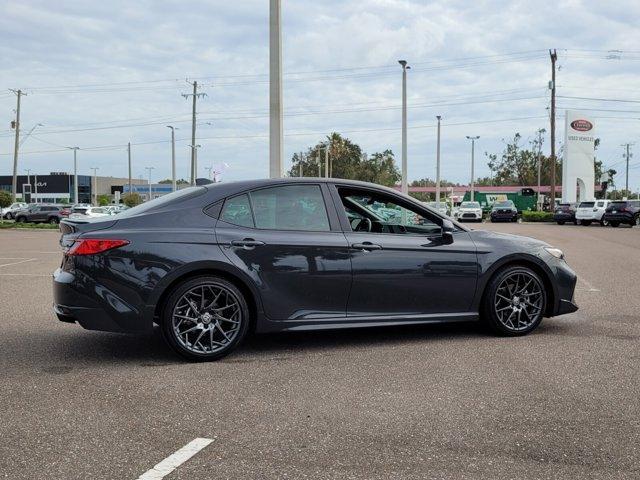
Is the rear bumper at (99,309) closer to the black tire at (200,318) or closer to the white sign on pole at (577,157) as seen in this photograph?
the black tire at (200,318)

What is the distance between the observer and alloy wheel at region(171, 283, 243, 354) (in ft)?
18.2

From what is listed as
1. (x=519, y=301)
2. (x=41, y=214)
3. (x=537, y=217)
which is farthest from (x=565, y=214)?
(x=519, y=301)

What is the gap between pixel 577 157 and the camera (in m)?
54.0

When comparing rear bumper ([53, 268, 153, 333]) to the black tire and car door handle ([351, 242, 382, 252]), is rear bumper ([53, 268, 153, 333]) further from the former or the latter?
car door handle ([351, 242, 382, 252])

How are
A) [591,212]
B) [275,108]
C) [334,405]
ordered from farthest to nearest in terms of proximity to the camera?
1. [591,212]
2. [275,108]
3. [334,405]

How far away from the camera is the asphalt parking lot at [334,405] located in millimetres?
3506

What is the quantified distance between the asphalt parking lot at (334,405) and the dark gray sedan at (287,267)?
0.33 m

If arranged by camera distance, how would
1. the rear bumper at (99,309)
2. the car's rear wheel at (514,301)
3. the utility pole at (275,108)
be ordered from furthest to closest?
the utility pole at (275,108)
the car's rear wheel at (514,301)
the rear bumper at (99,309)

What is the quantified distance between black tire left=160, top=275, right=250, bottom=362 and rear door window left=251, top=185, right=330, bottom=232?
63 centimetres

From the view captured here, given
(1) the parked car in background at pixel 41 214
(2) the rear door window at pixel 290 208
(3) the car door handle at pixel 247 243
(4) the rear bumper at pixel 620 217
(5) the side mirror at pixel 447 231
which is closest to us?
(3) the car door handle at pixel 247 243

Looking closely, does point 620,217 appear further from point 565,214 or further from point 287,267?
point 287,267

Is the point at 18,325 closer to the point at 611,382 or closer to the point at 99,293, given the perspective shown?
the point at 99,293

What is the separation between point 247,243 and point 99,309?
130 cm

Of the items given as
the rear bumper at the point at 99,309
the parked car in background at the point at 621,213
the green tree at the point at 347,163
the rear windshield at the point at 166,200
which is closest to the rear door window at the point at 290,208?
the rear windshield at the point at 166,200
